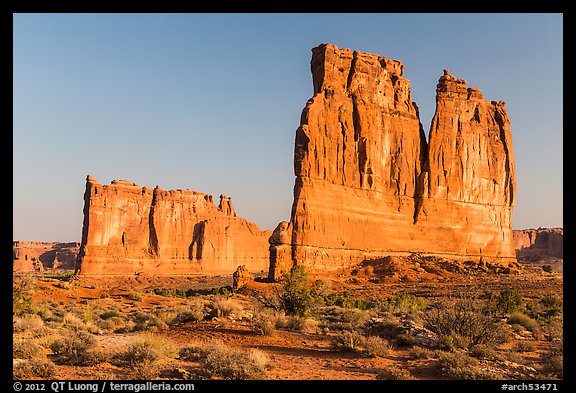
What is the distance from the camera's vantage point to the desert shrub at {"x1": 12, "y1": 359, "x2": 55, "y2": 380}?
24.8ft

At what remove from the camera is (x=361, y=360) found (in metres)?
9.62

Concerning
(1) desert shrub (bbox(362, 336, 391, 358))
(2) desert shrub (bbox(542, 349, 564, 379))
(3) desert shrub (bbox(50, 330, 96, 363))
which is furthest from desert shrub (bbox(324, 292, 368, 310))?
(3) desert shrub (bbox(50, 330, 96, 363))

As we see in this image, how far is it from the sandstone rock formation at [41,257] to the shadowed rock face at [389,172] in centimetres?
9047

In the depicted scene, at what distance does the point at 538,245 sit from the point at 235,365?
132040 millimetres

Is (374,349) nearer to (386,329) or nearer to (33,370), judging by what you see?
(386,329)

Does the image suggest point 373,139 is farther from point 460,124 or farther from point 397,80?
point 460,124

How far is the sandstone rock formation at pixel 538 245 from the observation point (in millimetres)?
110650

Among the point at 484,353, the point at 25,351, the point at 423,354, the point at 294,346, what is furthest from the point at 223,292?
the point at 484,353

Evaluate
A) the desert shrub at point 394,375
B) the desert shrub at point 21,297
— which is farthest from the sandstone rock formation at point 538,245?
the desert shrub at point 394,375

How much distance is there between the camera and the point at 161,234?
92.1m

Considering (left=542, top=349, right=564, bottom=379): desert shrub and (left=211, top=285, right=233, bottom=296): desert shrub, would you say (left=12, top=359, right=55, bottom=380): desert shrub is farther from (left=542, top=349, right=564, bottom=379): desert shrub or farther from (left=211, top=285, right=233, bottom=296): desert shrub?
(left=211, top=285, right=233, bottom=296): desert shrub

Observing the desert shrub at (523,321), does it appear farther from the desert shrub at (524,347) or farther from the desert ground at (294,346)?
the desert shrub at (524,347)
